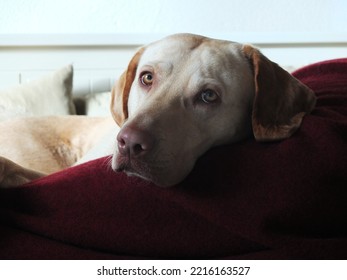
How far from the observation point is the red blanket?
108cm

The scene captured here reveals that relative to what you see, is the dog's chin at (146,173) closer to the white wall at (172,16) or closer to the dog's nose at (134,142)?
the dog's nose at (134,142)

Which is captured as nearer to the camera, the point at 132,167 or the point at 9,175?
the point at 132,167

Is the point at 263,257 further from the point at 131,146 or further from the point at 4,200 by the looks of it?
the point at 4,200

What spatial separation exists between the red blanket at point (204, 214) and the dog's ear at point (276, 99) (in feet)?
0.61

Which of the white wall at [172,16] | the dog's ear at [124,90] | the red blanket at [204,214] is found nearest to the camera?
the red blanket at [204,214]

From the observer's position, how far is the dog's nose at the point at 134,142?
3.75ft

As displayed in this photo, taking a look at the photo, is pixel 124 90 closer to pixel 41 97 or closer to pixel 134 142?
pixel 134 142

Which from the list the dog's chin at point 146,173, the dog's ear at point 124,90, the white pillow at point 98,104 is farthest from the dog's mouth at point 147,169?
the white pillow at point 98,104

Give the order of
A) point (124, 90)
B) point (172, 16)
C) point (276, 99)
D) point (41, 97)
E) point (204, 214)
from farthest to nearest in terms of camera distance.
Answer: point (172, 16), point (41, 97), point (124, 90), point (276, 99), point (204, 214)

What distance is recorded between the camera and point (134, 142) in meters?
1.14

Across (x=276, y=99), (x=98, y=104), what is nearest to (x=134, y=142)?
(x=276, y=99)

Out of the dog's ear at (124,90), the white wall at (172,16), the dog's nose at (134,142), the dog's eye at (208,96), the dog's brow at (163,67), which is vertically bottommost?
the white wall at (172,16)

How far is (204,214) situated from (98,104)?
6.43 ft
